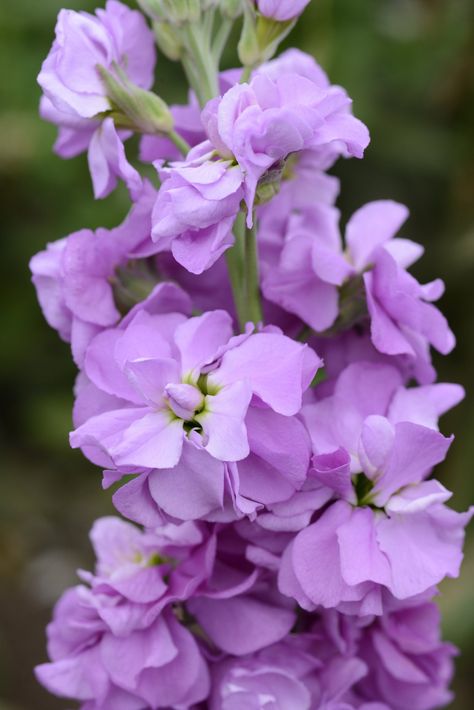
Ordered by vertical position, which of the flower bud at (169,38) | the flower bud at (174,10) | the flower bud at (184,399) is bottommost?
the flower bud at (184,399)

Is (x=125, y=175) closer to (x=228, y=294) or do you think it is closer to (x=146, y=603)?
(x=228, y=294)

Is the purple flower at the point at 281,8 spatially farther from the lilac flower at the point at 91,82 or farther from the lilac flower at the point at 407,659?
the lilac flower at the point at 407,659

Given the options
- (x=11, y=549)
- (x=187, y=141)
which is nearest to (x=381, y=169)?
(x=11, y=549)

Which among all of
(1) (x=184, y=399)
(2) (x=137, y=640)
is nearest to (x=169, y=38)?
(1) (x=184, y=399)

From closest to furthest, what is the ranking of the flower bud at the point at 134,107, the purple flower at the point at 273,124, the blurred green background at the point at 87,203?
the purple flower at the point at 273,124 < the flower bud at the point at 134,107 < the blurred green background at the point at 87,203

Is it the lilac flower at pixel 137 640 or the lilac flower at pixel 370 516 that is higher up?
the lilac flower at pixel 370 516

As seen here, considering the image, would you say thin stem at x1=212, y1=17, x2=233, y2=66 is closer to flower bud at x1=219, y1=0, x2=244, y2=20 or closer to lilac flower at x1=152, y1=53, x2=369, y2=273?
flower bud at x1=219, y1=0, x2=244, y2=20

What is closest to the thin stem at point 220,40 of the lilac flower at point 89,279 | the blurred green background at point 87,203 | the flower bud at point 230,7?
the flower bud at point 230,7
